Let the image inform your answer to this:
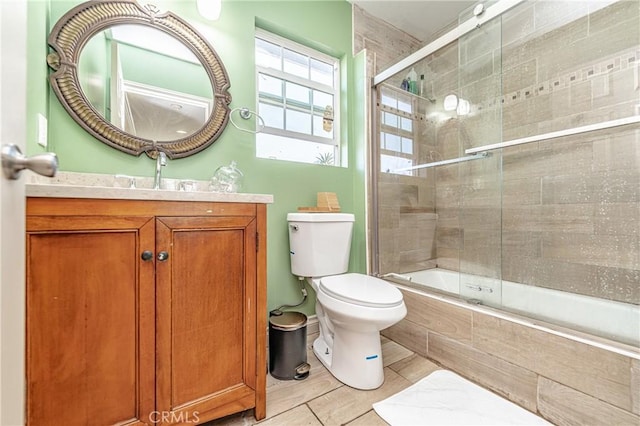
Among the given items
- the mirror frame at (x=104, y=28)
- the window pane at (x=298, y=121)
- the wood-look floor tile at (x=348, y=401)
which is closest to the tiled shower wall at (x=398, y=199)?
the window pane at (x=298, y=121)

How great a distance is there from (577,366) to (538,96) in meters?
→ 1.56

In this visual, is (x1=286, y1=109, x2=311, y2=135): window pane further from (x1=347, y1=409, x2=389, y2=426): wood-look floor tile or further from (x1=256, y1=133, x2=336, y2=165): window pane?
(x1=347, y1=409, x2=389, y2=426): wood-look floor tile

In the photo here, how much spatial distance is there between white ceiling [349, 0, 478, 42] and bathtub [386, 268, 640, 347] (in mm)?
1972

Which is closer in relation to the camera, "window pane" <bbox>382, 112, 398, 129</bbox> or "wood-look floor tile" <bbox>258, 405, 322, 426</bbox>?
"wood-look floor tile" <bbox>258, 405, 322, 426</bbox>

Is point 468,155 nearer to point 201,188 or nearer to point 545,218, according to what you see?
point 545,218

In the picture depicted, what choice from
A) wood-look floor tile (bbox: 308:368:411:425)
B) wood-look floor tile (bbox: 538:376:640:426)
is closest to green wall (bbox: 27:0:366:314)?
wood-look floor tile (bbox: 308:368:411:425)

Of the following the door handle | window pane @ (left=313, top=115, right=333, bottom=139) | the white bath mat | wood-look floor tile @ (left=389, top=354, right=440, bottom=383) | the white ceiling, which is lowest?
wood-look floor tile @ (left=389, top=354, right=440, bottom=383)

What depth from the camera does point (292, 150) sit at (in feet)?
6.15

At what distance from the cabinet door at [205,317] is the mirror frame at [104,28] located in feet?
2.16

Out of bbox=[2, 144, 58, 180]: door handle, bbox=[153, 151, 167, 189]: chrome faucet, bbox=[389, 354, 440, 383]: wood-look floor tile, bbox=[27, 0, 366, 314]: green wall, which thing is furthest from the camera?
bbox=[389, 354, 440, 383]: wood-look floor tile

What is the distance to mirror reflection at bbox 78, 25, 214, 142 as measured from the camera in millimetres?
1248

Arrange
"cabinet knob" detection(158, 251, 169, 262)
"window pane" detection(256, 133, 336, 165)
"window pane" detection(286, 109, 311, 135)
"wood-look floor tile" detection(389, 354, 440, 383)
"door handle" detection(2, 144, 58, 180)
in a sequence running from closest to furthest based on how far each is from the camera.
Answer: "door handle" detection(2, 144, 58, 180) < "cabinet knob" detection(158, 251, 169, 262) < "wood-look floor tile" detection(389, 354, 440, 383) < "window pane" detection(256, 133, 336, 165) < "window pane" detection(286, 109, 311, 135)

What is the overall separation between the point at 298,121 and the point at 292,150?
22 cm

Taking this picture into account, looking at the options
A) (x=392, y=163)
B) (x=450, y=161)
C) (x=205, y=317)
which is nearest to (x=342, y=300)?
(x=205, y=317)
